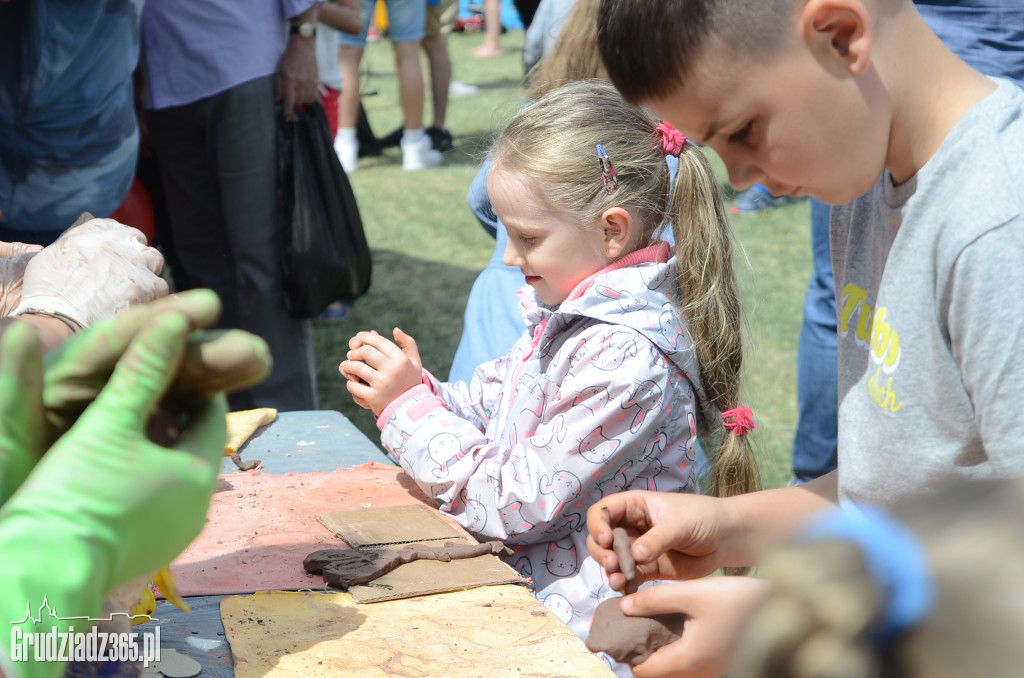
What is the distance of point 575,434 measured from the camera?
1748mm

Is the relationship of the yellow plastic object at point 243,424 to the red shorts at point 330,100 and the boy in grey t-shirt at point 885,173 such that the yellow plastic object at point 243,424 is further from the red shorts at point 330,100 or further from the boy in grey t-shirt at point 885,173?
the red shorts at point 330,100

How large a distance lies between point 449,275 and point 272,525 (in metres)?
4.17

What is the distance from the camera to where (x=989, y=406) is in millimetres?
1059

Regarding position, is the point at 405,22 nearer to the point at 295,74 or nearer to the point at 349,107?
the point at 349,107

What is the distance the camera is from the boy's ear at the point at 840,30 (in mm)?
1100

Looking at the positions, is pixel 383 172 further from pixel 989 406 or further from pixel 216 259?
pixel 989 406

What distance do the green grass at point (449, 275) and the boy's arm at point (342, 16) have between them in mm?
845

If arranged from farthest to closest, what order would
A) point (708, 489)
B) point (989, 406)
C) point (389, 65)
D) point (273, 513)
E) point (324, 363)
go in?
point (389, 65) → point (324, 363) → point (708, 489) → point (273, 513) → point (989, 406)

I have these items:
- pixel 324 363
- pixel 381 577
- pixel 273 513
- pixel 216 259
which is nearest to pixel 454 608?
pixel 381 577

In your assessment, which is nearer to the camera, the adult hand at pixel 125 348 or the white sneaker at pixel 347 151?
the adult hand at pixel 125 348

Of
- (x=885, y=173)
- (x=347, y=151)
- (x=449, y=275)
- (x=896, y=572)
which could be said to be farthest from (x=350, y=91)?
(x=896, y=572)

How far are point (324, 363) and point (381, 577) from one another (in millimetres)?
3309

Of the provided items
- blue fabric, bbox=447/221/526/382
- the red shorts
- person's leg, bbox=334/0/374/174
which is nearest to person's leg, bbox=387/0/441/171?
person's leg, bbox=334/0/374/174

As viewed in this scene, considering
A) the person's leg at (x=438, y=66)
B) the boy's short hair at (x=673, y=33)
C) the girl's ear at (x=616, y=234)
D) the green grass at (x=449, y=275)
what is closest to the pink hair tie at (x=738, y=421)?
the green grass at (x=449, y=275)
